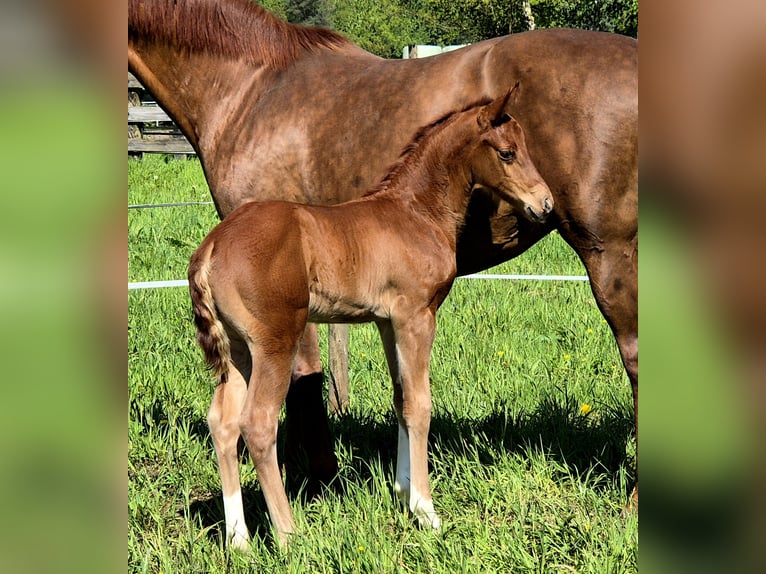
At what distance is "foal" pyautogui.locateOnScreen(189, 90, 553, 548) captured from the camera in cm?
294

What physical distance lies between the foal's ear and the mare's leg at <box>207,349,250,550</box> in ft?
4.36

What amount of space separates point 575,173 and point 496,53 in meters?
0.67

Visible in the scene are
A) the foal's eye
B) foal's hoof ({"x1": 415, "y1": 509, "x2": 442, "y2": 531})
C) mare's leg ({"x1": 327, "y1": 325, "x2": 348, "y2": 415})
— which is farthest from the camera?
mare's leg ({"x1": 327, "y1": 325, "x2": 348, "y2": 415})

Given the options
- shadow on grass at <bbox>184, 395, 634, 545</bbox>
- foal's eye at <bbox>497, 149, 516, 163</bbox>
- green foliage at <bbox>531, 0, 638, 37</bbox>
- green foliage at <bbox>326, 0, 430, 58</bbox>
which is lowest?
shadow on grass at <bbox>184, 395, 634, 545</bbox>

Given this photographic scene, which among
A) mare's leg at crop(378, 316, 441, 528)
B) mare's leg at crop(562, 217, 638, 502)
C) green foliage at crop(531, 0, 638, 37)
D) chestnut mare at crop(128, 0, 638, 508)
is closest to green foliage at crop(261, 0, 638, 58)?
green foliage at crop(531, 0, 638, 37)

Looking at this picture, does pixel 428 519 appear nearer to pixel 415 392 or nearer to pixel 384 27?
pixel 415 392

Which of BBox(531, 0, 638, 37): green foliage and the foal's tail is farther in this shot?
BBox(531, 0, 638, 37): green foliage

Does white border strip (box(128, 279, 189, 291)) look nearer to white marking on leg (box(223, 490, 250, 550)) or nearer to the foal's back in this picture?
the foal's back

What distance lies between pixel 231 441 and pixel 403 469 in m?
0.80

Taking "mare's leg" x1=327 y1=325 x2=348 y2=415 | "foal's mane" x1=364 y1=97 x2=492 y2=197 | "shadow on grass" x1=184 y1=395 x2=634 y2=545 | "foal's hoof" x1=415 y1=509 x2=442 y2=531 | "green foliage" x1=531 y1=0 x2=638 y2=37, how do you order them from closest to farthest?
1. "foal's hoof" x1=415 y1=509 x2=442 y2=531
2. "foal's mane" x1=364 y1=97 x2=492 y2=197
3. "shadow on grass" x1=184 y1=395 x2=634 y2=545
4. "mare's leg" x1=327 y1=325 x2=348 y2=415
5. "green foliage" x1=531 y1=0 x2=638 y2=37

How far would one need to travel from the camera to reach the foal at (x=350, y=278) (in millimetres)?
2939

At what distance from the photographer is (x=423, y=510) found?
10.6ft

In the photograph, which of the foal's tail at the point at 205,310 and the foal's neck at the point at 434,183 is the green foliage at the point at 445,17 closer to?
the foal's neck at the point at 434,183
